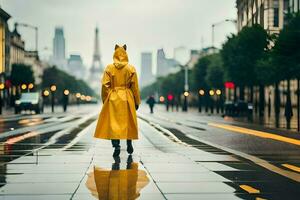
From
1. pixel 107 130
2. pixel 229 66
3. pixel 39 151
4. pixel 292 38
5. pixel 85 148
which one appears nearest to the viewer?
pixel 107 130

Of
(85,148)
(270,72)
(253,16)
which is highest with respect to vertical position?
(253,16)

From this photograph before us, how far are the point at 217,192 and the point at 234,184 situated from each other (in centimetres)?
73

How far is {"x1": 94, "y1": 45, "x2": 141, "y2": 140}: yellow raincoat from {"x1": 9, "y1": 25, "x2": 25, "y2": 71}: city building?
99.1 metres

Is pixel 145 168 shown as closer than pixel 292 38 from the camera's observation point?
Yes

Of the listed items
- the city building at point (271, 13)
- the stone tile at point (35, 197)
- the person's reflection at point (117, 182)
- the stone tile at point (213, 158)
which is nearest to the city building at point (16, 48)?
the city building at point (271, 13)

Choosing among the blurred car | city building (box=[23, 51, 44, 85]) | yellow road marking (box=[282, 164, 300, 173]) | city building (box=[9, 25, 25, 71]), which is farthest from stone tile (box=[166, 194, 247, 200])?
city building (box=[23, 51, 44, 85])

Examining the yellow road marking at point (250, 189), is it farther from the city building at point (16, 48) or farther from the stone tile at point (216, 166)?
the city building at point (16, 48)

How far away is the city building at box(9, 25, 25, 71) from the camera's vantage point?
11266 cm

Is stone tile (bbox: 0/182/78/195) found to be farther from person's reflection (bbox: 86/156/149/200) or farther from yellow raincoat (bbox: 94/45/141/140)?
yellow raincoat (bbox: 94/45/141/140)

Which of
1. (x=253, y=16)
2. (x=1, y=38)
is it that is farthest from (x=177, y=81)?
(x=253, y=16)

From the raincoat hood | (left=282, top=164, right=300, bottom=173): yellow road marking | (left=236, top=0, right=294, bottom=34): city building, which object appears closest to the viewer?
(left=282, top=164, right=300, bottom=173): yellow road marking

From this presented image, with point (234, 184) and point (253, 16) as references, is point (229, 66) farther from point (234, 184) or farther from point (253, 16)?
point (234, 184)

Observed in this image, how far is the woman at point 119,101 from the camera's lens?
11.5 meters

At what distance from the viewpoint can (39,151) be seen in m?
12.7
